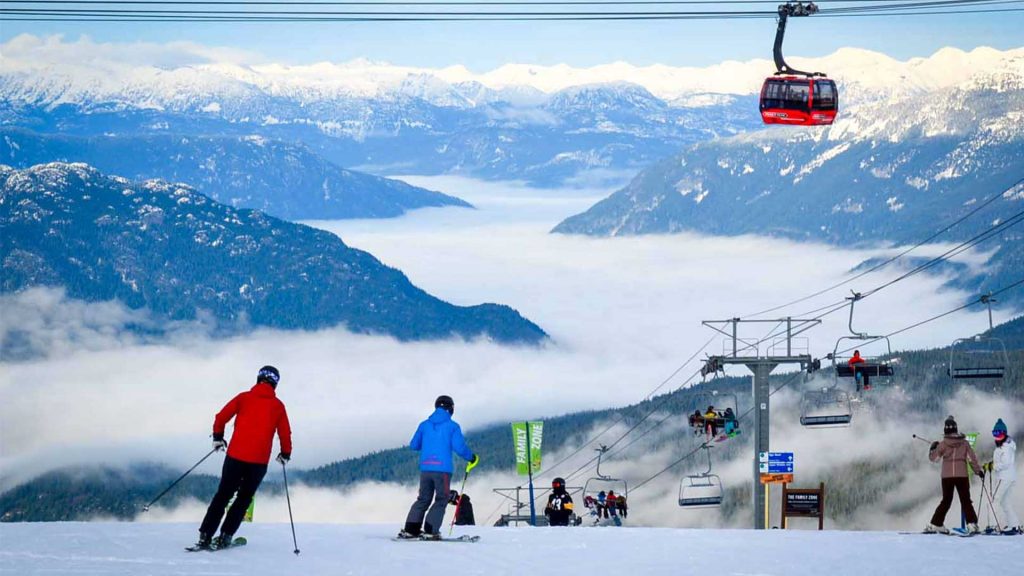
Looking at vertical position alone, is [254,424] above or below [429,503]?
above

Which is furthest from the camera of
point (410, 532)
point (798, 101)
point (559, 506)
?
point (798, 101)

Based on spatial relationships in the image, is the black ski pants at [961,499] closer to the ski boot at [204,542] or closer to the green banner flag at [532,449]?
the ski boot at [204,542]

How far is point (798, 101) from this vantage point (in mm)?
35875

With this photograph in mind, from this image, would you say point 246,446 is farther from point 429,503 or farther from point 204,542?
point 429,503

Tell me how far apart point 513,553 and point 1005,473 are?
8255 millimetres

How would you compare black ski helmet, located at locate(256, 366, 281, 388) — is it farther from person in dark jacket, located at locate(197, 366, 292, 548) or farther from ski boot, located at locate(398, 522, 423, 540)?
ski boot, located at locate(398, 522, 423, 540)

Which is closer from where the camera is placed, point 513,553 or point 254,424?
point 254,424

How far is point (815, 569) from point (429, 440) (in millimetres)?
5367

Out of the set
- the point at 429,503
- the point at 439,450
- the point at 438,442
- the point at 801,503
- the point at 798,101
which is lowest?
the point at 429,503

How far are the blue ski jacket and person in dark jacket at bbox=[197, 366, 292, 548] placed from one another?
2.22m

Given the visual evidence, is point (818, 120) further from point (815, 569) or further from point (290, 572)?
point (290, 572)

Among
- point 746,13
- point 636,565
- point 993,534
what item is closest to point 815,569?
point 636,565

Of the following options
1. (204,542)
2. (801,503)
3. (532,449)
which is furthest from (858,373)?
(204,542)

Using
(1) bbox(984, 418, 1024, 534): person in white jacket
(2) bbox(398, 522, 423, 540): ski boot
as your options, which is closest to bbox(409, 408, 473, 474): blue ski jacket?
(2) bbox(398, 522, 423, 540): ski boot
